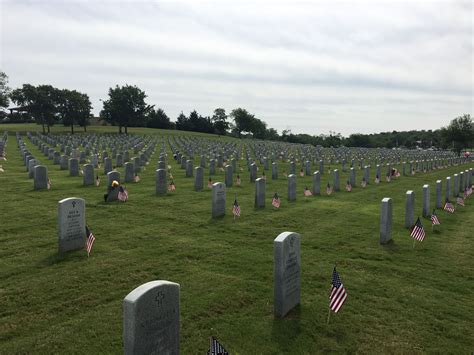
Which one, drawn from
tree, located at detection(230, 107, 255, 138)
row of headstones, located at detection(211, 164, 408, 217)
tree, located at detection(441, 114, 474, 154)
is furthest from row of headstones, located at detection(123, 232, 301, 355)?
tree, located at detection(230, 107, 255, 138)

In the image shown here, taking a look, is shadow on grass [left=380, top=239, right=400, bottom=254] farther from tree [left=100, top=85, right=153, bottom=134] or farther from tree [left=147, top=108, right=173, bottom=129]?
tree [left=147, top=108, right=173, bottom=129]

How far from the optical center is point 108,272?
25.7ft

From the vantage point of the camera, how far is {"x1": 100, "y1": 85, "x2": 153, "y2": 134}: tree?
255 feet

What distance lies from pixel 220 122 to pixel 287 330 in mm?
103710

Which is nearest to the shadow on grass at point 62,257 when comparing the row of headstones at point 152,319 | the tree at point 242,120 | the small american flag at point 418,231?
the row of headstones at point 152,319

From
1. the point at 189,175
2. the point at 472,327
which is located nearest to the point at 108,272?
the point at 472,327

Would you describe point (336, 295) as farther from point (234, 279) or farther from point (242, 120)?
point (242, 120)

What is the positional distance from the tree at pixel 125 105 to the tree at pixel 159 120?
2013 centimetres

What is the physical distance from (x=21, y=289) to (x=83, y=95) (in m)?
69.5

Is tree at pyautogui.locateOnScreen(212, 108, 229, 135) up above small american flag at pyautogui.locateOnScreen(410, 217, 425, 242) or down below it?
above

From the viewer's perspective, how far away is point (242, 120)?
112m

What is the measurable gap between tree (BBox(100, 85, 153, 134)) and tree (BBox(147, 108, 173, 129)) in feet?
66.0

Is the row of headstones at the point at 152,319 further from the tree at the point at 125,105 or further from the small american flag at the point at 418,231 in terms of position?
the tree at the point at 125,105

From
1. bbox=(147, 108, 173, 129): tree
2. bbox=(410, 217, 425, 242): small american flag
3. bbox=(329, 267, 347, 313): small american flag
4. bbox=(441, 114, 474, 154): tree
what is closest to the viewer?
bbox=(329, 267, 347, 313): small american flag
